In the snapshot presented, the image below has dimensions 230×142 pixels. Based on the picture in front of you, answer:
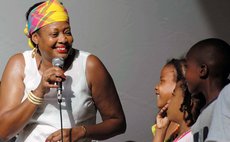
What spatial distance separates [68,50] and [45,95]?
0.26 metres

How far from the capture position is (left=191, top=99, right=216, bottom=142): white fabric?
9.08ft

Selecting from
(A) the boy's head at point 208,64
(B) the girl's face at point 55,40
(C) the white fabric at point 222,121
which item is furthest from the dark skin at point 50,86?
(C) the white fabric at point 222,121

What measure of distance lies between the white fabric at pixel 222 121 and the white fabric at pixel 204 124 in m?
0.31

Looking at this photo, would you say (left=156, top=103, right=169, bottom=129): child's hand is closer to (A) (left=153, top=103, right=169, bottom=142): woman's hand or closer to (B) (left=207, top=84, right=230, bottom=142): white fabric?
(A) (left=153, top=103, right=169, bottom=142): woman's hand

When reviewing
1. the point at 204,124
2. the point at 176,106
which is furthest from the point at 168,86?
the point at 204,124

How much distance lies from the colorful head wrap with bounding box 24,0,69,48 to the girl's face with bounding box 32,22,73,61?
3cm

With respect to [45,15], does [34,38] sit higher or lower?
lower

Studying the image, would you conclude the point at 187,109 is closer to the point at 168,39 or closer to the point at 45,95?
the point at 45,95

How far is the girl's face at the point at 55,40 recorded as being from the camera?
3.46 metres

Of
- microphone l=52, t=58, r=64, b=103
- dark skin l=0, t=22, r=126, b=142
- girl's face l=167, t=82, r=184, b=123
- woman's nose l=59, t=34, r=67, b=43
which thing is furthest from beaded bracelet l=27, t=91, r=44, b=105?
girl's face l=167, t=82, r=184, b=123

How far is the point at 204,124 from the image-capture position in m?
2.79

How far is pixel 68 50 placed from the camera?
3.49 m

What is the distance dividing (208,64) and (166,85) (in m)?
0.93

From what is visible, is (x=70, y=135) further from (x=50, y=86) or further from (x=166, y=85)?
(x=166, y=85)
